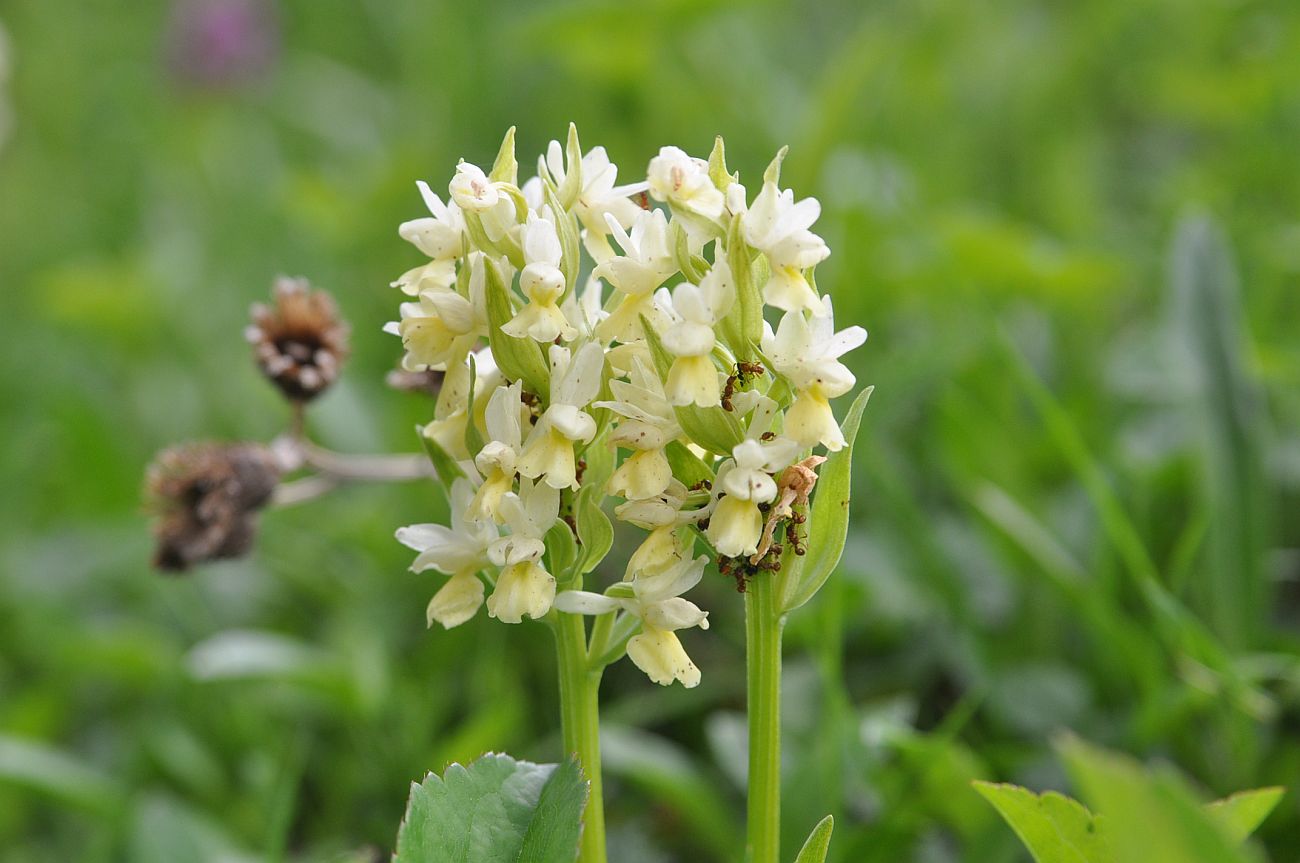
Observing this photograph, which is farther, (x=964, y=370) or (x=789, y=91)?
(x=789, y=91)

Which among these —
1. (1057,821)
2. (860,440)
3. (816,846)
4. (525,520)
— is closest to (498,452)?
(525,520)

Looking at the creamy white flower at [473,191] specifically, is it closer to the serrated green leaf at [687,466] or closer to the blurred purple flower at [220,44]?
the serrated green leaf at [687,466]

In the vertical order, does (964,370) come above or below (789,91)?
below

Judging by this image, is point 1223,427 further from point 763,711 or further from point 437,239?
point 437,239

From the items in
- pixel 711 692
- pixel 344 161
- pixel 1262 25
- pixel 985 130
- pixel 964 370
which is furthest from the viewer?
pixel 344 161

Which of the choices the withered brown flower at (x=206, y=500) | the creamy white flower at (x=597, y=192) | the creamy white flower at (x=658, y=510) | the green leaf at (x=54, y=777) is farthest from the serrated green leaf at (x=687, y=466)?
the green leaf at (x=54, y=777)

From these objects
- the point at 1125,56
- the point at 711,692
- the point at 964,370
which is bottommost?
the point at 711,692

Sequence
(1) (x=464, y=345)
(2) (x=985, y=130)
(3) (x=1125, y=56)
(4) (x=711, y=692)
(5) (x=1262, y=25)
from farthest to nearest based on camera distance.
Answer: (3) (x=1125, y=56), (2) (x=985, y=130), (5) (x=1262, y=25), (4) (x=711, y=692), (1) (x=464, y=345)

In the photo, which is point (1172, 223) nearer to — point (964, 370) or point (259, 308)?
point (964, 370)

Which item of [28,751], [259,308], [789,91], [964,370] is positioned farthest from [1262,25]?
[28,751]
